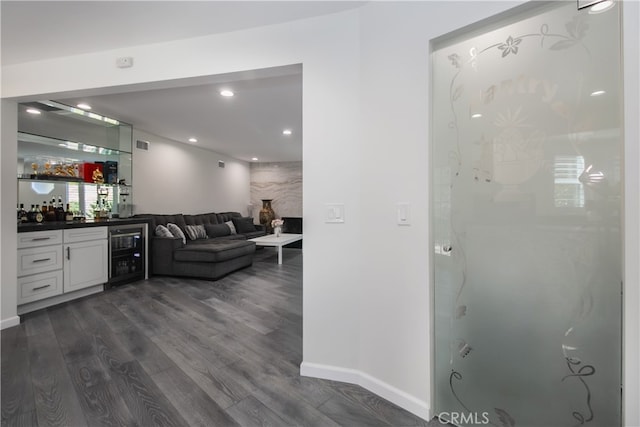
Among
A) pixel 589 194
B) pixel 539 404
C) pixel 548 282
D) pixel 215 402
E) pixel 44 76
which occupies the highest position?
pixel 44 76

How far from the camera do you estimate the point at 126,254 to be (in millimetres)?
4285

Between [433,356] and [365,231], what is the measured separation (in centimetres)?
82

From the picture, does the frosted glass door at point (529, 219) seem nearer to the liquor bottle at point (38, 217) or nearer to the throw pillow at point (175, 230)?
the liquor bottle at point (38, 217)

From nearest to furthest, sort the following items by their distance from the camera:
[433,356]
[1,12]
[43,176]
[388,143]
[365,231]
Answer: [433,356] → [388,143] → [365,231] → [1,12] → [43,176]

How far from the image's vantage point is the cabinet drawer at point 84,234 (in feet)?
11.3

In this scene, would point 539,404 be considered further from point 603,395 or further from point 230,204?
point 230,204

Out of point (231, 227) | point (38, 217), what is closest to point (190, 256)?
point (38, 217)

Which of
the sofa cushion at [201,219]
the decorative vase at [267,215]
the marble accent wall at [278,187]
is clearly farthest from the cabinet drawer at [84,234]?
the marble accent wall at [278,187]

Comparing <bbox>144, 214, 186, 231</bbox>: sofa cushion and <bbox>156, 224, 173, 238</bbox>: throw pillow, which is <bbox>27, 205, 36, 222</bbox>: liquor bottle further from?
<bbox>156, 224, 173, 238</bbox>: throw pillow

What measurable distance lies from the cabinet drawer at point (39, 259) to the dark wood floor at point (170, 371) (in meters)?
0.49

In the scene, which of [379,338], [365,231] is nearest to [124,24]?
[365,231]

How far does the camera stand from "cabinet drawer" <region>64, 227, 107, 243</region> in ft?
11.3

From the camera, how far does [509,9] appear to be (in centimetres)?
132

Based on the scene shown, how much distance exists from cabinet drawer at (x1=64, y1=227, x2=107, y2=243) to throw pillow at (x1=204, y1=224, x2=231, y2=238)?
2.42 meters
